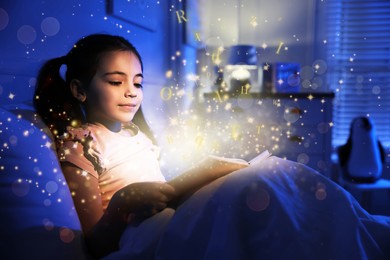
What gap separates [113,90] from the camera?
4.03 feet

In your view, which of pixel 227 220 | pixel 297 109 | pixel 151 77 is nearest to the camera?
pixel 227 220

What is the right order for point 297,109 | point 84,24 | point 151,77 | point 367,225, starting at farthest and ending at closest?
point 297,109
point 151,77
point 84,24
point 367,225

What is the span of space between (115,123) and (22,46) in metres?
0.38

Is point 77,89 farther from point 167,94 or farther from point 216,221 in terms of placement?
point 167,94

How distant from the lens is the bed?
0.73m

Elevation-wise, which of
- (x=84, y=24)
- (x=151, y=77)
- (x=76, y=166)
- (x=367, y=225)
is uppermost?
(x=84, y=24)

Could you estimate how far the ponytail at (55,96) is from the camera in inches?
46.1

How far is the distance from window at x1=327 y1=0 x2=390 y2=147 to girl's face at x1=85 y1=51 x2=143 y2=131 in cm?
248

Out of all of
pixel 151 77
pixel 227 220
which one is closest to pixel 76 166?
pixel 227 220

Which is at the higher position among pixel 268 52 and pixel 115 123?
pixel 268 52

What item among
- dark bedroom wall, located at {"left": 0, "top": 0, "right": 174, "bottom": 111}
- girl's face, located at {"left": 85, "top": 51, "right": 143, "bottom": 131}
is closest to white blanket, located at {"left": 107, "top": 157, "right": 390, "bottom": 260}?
girl's face, located at {"left": 85, "top": 51, "right": 143, "bottom": 131}

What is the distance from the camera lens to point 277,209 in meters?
0.76

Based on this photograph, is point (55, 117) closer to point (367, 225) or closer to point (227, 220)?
point (227, 220)

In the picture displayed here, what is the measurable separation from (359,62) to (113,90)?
2.73 meters
